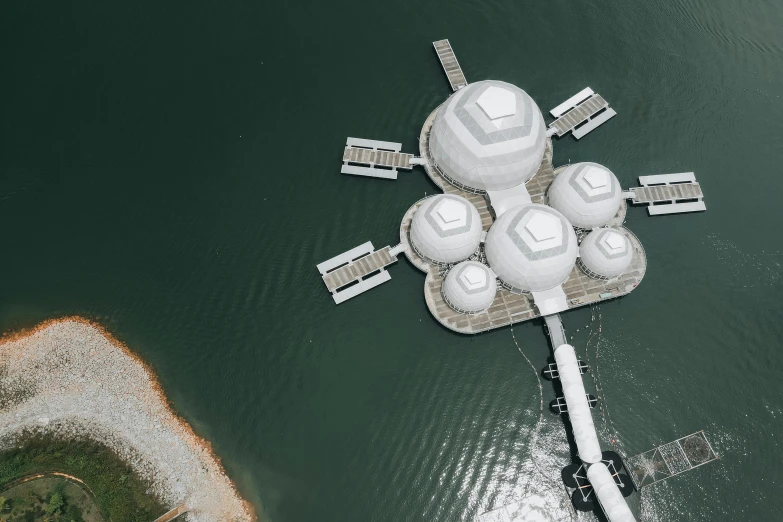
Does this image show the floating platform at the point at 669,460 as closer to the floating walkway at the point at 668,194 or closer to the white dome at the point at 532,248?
the white dome at the point at 532,248

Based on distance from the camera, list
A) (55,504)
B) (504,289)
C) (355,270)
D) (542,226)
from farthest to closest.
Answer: (355,270) < (504,289) < (542,226) < (55,504)

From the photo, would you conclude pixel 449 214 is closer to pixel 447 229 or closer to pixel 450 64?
pixel 447 229

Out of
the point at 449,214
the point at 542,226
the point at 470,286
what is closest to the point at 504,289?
the point at 470,286

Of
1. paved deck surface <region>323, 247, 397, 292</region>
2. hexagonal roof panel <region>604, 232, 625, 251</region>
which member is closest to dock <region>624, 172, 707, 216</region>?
hexagonal roof panel <region>604, 232, 625, 251</region>

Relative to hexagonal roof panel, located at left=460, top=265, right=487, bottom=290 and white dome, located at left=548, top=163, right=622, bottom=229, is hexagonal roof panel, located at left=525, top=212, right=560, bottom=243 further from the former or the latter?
hexagonal roof panel, located at left=460, top=265, right=487, bottom=290

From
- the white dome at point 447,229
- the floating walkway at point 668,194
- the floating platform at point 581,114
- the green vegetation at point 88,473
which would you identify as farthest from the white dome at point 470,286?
the green vegetation at point 88,473

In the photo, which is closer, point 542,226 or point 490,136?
point 542,226
